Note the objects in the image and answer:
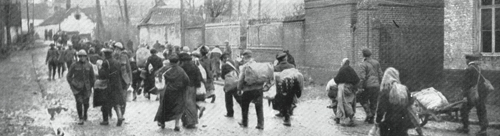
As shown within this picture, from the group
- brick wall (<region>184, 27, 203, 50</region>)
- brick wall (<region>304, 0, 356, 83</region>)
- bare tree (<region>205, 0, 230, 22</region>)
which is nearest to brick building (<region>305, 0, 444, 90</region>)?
brick wall (<region>304, 0, 356, 83</region>)

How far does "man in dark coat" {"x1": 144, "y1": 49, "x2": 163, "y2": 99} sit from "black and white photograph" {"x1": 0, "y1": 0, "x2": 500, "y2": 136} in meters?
0.03

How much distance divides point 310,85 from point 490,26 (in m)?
7.28

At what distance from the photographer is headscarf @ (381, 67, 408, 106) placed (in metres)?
7.93

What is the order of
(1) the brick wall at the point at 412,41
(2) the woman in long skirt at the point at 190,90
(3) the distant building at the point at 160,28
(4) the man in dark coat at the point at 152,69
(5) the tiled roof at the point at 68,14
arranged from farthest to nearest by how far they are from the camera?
1. (5) the tiled roof at the point at 68,14
2. (3) the distant building at the point at 160,28
3. (1) the brick wall at the point at 412,41
4. (4) the man in dark coat at the point at 152,69
5. (2) the woman in long skirt at the point at 190,90

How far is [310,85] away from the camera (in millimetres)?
20109

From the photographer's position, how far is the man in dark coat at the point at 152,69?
15141 millimetres

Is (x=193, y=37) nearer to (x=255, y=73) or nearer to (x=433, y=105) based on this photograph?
(x=255, y=73)

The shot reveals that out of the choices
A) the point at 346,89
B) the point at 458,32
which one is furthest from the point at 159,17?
the point at 346,89

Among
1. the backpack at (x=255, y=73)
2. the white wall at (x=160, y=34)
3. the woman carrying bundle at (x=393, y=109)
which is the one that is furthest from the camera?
the white wall at (x=160, y=34)

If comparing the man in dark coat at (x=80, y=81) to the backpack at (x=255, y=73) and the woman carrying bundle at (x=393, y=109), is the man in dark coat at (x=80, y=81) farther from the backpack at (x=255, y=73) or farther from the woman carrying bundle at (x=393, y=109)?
the woman carrying bundle at (x=393, y=109)

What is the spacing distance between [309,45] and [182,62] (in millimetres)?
10126

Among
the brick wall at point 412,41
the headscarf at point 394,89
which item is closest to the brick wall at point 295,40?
the brick wall at point 412,41

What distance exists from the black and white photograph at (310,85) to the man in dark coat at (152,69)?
0.09 feet

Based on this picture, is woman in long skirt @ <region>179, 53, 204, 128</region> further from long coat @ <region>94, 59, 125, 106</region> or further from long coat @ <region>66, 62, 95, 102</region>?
long coat @ <region>66, 62, 95, 102</region>
